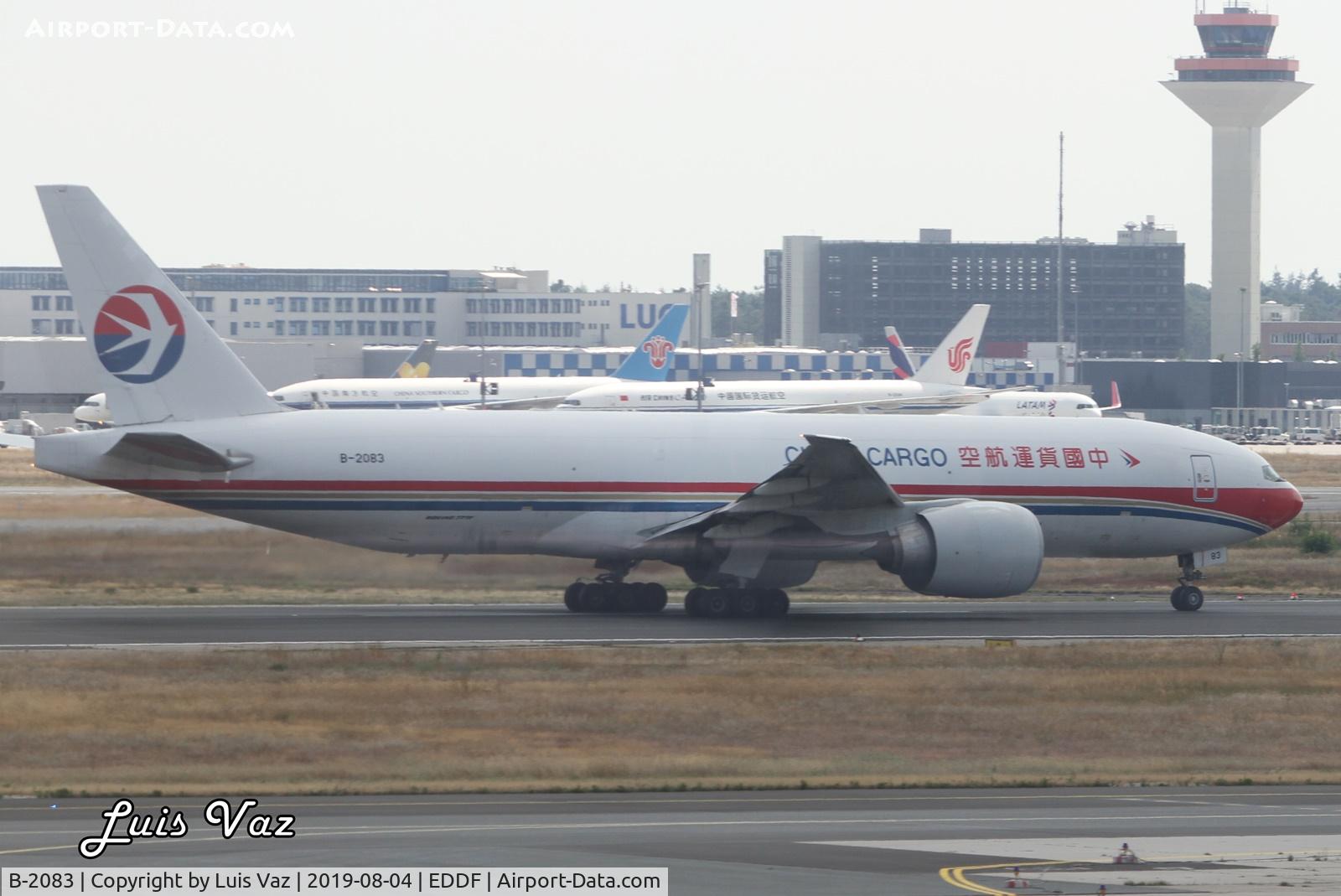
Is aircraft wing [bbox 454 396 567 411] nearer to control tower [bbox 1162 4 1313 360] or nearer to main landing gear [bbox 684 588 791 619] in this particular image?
main landing gear [bbox 684 588 791 619]

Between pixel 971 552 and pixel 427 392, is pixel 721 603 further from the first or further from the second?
pixel 427 392

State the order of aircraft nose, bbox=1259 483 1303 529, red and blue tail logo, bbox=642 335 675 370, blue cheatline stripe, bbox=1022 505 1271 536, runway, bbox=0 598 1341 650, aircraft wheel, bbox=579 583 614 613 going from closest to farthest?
1. runway, bbox=0 598 1341 650
2. aircraft wheel, bbox=579 583 614 613
3. blue cheatline stripe, bbox=1022 505 1271 536
4. aircraft nose, bbox=1259 483 1303 529
5. red and blue tail logo, bbox=642 335 675 370

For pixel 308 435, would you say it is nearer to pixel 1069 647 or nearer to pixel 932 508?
pixel 932 508

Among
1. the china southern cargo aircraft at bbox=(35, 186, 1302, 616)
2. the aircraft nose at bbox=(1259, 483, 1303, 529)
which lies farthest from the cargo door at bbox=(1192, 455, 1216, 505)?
the china southern cargo aircraft at bbox=(35, 186, 1302, 616)

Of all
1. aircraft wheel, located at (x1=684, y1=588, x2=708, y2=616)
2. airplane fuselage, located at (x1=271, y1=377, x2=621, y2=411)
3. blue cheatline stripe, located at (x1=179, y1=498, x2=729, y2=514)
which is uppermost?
airplane fuselage, located at (x1=271, y1=377, x2=621, y2=411)

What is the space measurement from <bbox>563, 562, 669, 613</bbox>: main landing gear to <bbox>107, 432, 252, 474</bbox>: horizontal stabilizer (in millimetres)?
6200

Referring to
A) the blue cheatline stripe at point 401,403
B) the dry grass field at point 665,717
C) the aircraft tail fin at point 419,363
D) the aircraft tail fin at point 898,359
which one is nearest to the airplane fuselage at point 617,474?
the dry grass field at point 665,717

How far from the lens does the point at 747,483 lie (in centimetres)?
3178

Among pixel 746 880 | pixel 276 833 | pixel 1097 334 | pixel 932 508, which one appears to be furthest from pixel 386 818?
pixel 1097 334

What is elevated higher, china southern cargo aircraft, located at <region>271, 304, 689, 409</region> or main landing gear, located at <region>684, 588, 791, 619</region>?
china southern cargo aircraft, located at <region>271, 304, 689, 409</region>

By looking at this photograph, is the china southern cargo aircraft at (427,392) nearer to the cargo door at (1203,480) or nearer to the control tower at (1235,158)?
the cargo door at (1203,480)

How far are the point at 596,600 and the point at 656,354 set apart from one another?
62691mm

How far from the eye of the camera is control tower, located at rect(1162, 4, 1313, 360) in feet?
560

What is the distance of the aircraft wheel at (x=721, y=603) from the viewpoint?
3080 centimetres
